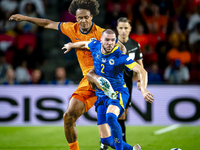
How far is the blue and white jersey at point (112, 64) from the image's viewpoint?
4.11 metres

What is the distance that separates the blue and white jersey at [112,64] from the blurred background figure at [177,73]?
14.7ft

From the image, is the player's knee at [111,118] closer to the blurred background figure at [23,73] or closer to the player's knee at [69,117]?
the player's knee at [69,117]

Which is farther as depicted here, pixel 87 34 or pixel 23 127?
pixel 23 127

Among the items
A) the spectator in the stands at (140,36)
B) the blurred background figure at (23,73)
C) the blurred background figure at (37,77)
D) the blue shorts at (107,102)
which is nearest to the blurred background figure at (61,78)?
the blurred background figure at (37,77)

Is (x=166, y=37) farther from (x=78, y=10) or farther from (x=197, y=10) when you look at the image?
(x=78, y=10)

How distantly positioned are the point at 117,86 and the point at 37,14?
21.6ft

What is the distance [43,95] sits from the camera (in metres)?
7.87

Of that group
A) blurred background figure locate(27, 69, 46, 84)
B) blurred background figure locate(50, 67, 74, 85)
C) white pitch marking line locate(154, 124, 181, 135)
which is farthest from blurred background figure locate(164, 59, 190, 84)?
blurred background figure locate(27, 69, 46, 84)

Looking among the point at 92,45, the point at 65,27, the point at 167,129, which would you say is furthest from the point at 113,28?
the point at 92,45

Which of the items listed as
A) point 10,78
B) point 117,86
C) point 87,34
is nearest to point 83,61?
point 87,34

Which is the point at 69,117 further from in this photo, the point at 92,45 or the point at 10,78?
the point at 10,78

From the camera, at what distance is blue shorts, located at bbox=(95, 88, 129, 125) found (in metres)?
4.12

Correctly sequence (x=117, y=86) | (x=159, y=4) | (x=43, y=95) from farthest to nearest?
(x=159, y=4), (x=43, y=95), (x=117, y=86)

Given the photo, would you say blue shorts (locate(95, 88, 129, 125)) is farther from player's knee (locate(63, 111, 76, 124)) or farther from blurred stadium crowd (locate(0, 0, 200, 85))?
blurred stadium crowd (locate(0, 0, 200, 85))
